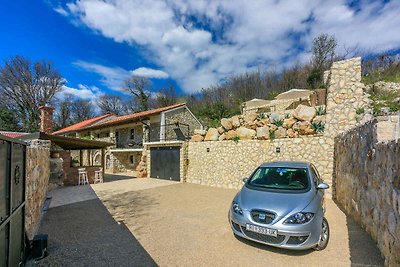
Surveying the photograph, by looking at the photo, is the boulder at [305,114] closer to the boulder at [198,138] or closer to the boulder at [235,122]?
the boulder at [235,122]

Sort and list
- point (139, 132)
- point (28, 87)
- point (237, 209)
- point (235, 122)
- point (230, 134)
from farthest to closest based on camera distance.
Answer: point (28, 87)
point (139, 132)
point (235, 122)
point (230, 134)
point (237, 209)

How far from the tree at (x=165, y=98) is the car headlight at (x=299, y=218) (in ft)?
104

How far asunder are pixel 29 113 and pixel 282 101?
32394 mm

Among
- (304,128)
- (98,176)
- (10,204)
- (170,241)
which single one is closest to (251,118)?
(304,128)

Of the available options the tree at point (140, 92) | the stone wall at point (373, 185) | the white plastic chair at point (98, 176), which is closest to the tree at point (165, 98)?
the tree at point (140, 92)

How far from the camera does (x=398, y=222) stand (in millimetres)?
2592

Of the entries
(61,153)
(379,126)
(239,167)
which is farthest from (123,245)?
(61,153)

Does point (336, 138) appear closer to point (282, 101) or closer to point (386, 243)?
point (386, 243)

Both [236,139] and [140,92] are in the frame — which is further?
[140,92]

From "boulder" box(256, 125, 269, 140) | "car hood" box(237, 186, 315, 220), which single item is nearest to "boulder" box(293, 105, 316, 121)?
"boulder" box(256, 125, 269, 140)

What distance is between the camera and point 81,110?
4066 centimetres

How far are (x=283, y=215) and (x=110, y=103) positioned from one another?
147ft

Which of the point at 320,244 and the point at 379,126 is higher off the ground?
the point at 379,126

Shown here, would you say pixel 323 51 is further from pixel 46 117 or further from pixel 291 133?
pixel 46 117
